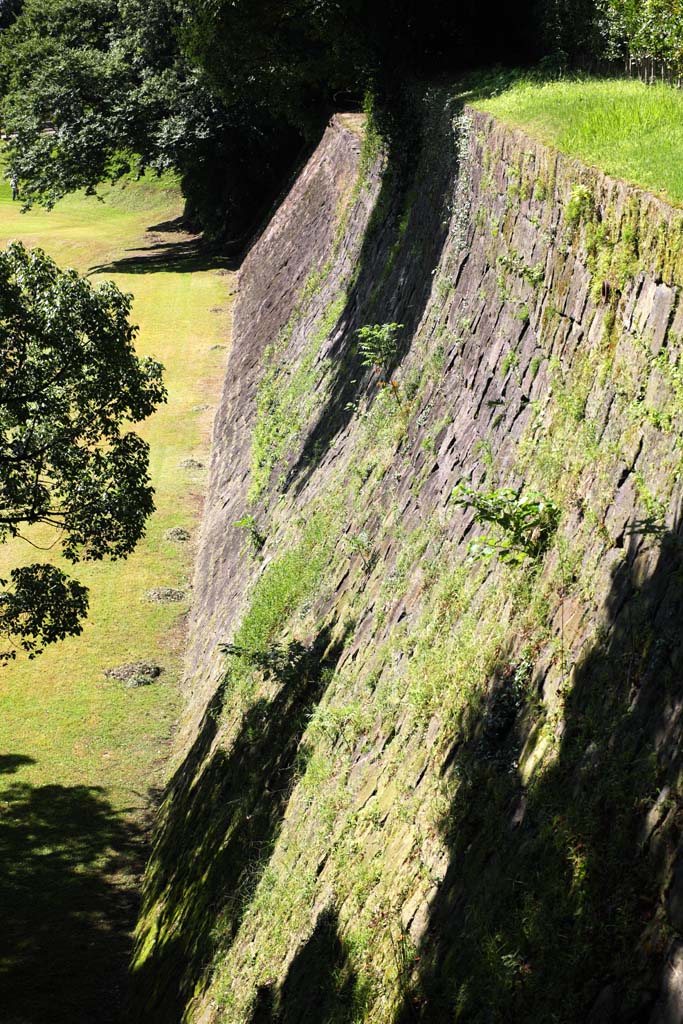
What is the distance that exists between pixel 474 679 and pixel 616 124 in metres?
4.93

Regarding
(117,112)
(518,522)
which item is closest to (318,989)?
(518,522)

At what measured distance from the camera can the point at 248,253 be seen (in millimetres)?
40719

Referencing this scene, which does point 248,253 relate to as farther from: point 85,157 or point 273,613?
point 273,613

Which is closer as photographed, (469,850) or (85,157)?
(469,850)

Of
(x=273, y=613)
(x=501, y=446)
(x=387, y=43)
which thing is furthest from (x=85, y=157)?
(x=501, y=446)

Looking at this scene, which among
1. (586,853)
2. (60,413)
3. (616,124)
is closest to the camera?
(586,853)

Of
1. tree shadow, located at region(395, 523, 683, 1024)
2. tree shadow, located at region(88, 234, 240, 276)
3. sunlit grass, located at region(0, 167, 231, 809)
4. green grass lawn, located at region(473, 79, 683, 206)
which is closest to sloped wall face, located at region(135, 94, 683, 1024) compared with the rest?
tree shadow, located at region(395, 523, 683, 1024)

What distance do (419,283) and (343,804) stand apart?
8.35 meters

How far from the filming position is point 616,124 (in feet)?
27.9

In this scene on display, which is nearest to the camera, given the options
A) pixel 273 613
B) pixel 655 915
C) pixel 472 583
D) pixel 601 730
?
pixel 655 915

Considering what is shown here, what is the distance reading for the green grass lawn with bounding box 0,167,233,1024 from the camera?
11742 millimetres

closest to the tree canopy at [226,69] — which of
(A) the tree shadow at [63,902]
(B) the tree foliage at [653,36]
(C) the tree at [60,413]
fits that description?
(B) the tree foliage at [653,36]

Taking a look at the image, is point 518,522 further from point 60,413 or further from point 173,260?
point 173,260

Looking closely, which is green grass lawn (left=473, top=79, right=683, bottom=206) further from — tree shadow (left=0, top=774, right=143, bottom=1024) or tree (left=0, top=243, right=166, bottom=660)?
tree shadow (left=0, top=774, right=143, bottom=1024)
